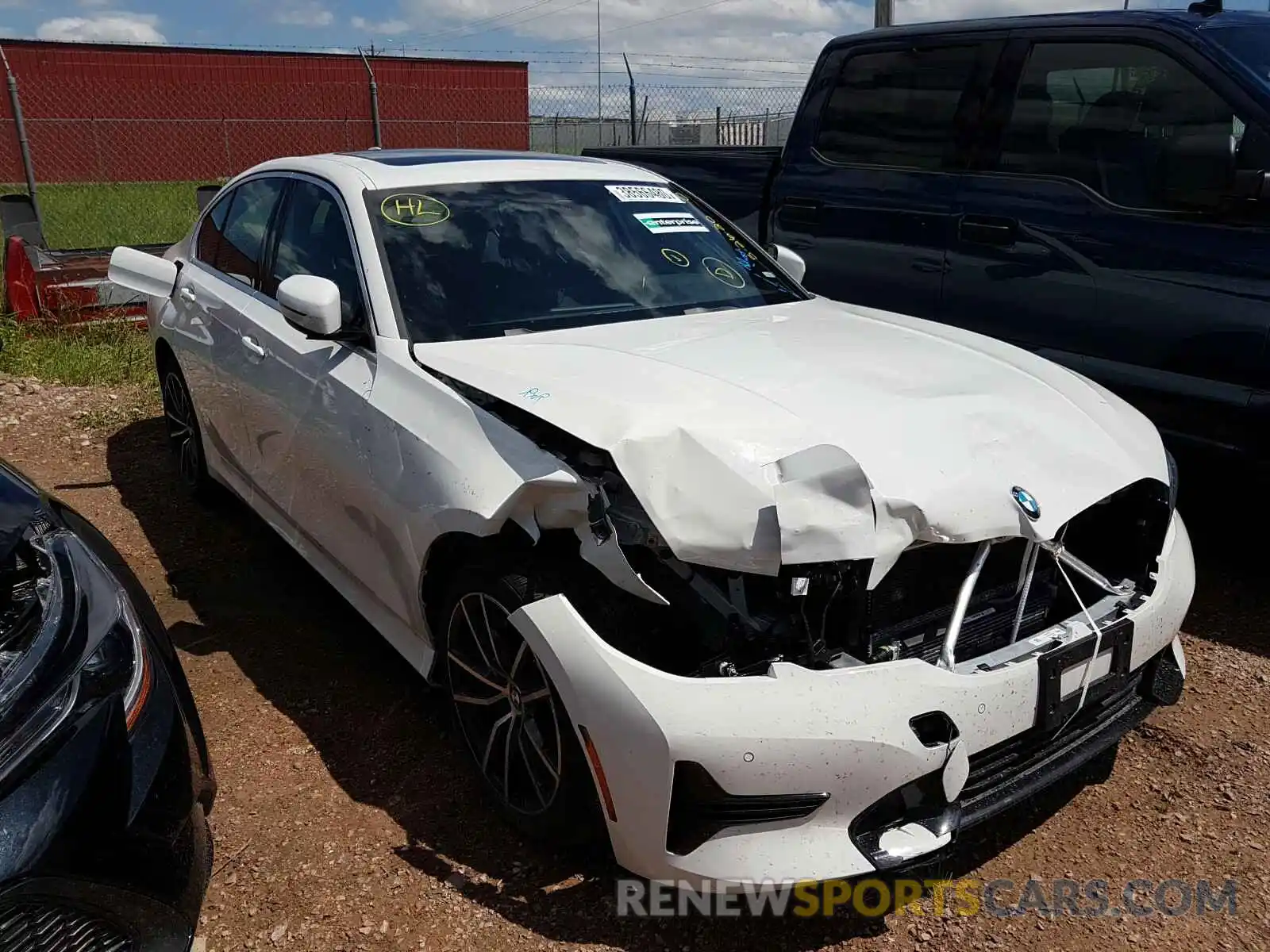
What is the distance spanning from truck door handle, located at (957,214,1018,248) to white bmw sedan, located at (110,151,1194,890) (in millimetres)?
1104

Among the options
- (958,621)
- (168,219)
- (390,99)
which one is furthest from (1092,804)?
(390,99)

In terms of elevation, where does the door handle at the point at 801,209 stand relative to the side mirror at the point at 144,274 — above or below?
above

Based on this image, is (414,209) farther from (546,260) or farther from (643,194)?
(643,194)

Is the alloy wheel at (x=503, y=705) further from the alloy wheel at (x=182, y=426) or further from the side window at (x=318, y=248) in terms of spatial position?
the alloy wheel at (x=182, y=426)

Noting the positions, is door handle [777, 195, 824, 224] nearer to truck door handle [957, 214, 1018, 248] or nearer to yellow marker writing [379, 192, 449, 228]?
truck door handle [957, 214, 1018, 248]

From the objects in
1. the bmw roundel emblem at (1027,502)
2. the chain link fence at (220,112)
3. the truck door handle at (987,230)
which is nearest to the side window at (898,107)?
the truck door handle at (987,230)

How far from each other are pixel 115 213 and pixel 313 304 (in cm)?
1703

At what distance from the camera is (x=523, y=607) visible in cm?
241

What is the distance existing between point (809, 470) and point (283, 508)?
2.30m

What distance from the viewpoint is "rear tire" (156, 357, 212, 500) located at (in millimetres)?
5020

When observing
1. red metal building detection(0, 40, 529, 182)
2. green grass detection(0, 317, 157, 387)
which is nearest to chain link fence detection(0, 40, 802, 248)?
red metal building detection(0, 40, 529, 182)

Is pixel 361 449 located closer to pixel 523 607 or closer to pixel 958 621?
pixel 523 607

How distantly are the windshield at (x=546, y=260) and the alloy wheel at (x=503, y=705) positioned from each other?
929 mm

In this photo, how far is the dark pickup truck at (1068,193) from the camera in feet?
12.6
